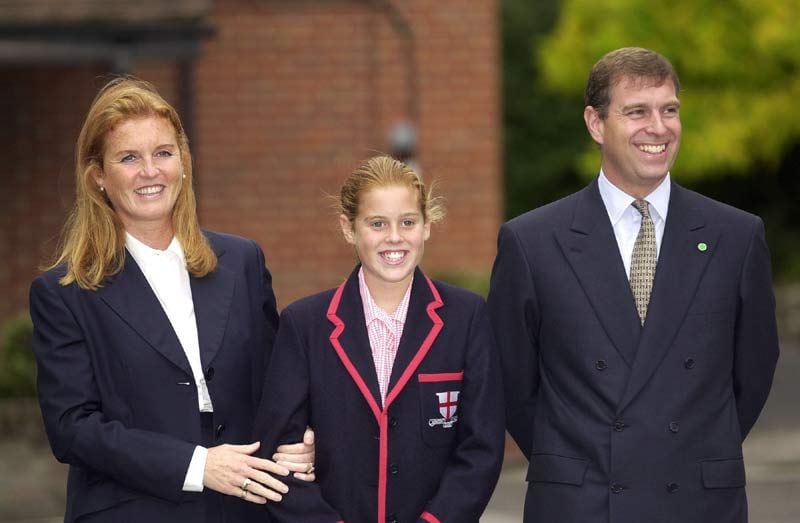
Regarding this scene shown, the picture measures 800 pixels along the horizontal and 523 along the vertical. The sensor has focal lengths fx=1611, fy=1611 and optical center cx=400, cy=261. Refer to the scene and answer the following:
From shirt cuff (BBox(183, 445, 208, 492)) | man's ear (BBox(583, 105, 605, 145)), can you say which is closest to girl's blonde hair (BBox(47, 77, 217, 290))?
shirt cuff (BBox(183, 445, 208, 492))

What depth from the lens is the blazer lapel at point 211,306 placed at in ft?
15.7

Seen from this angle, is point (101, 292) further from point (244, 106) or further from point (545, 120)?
point (545, 120)

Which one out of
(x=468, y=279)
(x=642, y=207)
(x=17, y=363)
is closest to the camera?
(x=642, y=207)

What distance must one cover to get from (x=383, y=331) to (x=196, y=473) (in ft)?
2.28

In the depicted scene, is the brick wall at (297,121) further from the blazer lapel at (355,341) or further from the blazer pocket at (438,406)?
the blazer pocket at (438,406)

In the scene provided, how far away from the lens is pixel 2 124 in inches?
553

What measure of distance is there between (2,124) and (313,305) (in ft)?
32.3

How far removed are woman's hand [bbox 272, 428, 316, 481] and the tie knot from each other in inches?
48.4

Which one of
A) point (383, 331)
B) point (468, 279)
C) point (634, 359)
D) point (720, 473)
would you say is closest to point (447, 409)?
point (383, 331)

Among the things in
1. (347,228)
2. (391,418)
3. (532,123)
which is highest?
(532,123)

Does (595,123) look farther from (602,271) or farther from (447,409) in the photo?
(447,409)

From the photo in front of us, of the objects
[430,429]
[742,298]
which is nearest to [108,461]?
[430,429]

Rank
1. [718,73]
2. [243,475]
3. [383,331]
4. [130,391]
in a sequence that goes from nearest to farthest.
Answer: [243,475]
[130,391]
[383,331]
[718,73]

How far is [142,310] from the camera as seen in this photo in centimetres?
475
